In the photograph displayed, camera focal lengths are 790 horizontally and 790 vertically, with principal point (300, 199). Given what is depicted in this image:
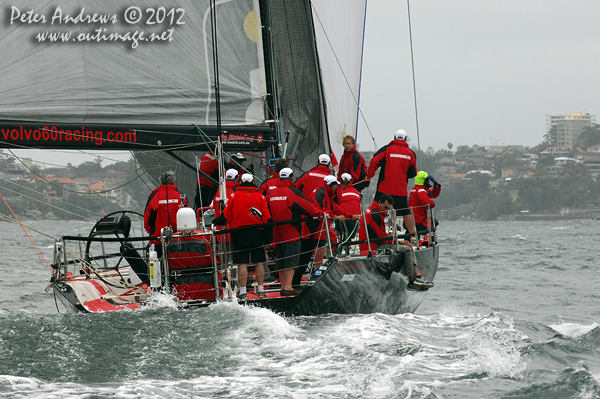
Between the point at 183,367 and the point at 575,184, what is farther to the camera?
the point at 575,184

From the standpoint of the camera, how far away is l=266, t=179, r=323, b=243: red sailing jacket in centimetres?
830

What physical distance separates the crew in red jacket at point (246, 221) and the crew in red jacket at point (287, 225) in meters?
0.17

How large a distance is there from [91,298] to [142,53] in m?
2.87

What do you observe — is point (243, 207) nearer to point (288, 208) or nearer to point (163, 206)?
point (288, 208)

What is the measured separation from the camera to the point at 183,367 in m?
6.29

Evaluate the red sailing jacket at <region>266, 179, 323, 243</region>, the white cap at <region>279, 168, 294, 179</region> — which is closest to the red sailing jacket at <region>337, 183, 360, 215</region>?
the red sailing jacket at <region>266, 179, 323, 243</region>

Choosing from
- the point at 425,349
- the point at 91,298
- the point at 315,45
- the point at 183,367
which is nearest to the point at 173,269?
the point at 91,298

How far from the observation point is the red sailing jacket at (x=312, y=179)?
9.20 m

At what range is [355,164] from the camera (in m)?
10.6

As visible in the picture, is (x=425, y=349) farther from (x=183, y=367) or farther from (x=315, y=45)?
(x=315, y=45)

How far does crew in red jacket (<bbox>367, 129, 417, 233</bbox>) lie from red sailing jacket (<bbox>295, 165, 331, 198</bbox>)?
3.98ft

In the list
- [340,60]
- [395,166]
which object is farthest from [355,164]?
[340,60]

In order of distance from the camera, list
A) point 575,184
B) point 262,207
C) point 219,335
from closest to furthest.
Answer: point 219,335 → point 262,207 → point 575,184

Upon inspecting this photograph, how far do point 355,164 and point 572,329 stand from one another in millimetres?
3462
